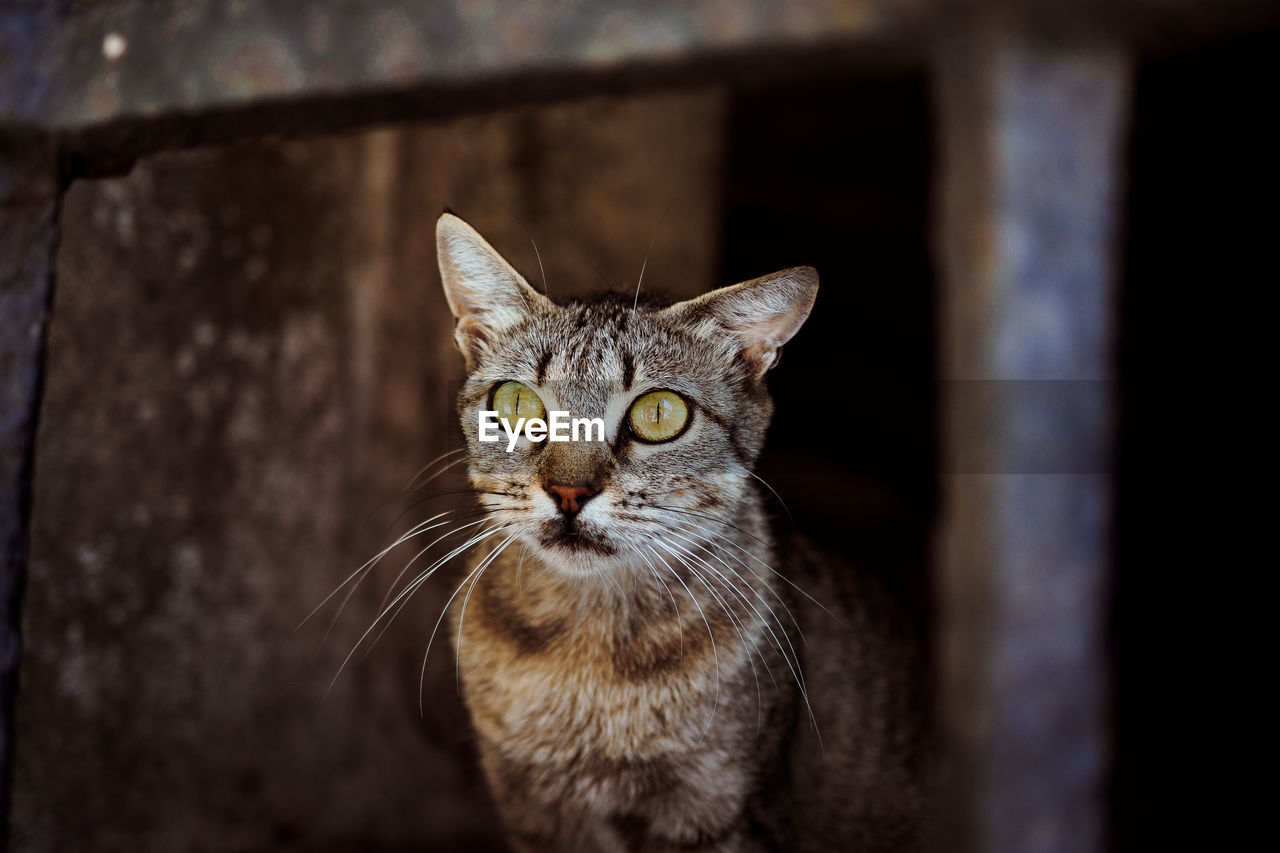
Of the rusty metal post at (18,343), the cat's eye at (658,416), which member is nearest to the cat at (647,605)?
the cat's eye at (658,416)

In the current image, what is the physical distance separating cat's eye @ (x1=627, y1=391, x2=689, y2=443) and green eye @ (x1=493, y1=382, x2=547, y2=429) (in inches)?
7.6

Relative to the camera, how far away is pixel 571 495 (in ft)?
5.36

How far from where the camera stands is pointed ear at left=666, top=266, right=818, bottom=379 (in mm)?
1787

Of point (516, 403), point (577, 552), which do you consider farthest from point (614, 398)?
point (577, 552)

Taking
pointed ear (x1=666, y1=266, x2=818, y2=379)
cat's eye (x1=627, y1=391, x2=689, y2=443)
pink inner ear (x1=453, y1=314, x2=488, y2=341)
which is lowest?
cat's eye (x1=627, y1=391, x2=689, y2=443)

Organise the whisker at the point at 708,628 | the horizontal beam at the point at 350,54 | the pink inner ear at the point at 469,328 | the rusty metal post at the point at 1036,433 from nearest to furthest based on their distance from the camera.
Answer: the rusty metal post at the point at 1036,433 < the horizontal beam at the point at 350,54 < the whisker at the point at 708,628 < the pink inner ear at the point at 469,328

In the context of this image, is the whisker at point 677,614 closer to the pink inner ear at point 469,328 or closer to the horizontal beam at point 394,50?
the pink inner ear at point 469,328

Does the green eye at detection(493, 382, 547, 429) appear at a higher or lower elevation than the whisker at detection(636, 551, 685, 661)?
higher

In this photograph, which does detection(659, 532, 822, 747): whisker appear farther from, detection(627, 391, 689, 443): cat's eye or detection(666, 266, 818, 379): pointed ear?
detection(666, 266, 818, 379): pointed ear

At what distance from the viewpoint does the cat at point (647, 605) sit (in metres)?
1.73

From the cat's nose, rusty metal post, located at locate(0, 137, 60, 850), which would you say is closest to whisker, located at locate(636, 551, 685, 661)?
the cat's nose

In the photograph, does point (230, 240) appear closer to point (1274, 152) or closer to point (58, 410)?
point (58, 410)

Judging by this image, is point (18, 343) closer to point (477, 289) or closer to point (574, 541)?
point (477, 289)

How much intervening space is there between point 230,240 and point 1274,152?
2529mm
